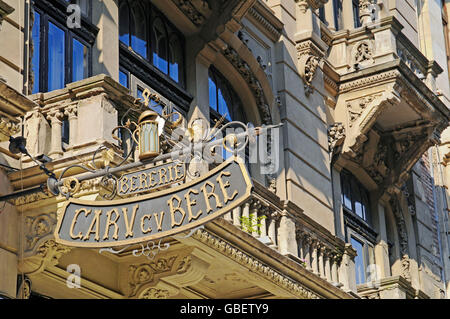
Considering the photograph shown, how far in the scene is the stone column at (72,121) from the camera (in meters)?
13.6

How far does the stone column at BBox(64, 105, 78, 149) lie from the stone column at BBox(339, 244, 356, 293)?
806cm

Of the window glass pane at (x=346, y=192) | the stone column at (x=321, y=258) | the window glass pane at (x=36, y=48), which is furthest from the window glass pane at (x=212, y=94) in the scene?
the window glass pane at (x=36, y=48)

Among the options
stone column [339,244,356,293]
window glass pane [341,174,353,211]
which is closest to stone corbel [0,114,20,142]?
stone column [339,244,356,293]

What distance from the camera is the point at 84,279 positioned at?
1535cm

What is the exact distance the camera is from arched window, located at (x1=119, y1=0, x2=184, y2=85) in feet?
60.1

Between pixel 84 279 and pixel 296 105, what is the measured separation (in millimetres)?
7865

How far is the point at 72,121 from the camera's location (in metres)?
13.8

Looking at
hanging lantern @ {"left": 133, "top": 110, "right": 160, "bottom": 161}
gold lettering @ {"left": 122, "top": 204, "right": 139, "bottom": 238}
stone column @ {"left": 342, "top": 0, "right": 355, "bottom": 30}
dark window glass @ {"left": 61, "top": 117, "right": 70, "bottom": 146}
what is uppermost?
stone column @ {"left": 342, "top": 0, "right": 355, "bottom": 30}

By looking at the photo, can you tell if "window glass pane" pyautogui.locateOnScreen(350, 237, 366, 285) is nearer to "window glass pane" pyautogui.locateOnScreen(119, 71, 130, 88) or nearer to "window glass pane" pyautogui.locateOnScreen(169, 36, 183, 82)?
"window glass pane" pyautogui.locateOnScreen(169, 36, 183, 82)

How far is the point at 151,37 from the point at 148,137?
7057 mm

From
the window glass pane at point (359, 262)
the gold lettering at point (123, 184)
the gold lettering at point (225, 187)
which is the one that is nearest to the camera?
the gold lettering at point (225, 187)

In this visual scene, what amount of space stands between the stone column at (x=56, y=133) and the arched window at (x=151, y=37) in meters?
4.14

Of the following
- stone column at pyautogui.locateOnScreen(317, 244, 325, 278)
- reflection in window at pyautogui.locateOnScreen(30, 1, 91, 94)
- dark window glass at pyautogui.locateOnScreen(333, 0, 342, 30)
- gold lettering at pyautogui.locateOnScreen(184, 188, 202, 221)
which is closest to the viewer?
gold lettering at pyautogui.locateOnScreen(184, 188, 202, 221)

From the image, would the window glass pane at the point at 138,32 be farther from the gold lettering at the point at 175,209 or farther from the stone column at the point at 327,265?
the gold lettering at the point at 175,209
